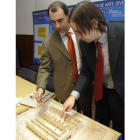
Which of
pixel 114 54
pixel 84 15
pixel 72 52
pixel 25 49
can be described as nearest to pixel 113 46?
pixel 114 54

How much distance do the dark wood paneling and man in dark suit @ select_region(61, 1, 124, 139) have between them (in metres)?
3.11

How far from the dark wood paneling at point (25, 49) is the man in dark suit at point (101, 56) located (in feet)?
10.2

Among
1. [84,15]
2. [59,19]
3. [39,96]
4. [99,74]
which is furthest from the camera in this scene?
[59,19]

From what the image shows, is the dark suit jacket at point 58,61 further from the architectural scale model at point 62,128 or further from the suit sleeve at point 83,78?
the architectural scale model at point 62,128

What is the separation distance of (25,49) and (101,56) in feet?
11.7

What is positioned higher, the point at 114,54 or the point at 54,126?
the point at 114,54

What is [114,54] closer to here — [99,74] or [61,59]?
[99,74]

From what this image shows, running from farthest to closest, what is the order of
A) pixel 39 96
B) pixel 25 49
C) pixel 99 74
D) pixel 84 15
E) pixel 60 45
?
pixel 25 49, pixel 60 45, pixel 39 96, pixel 99 74, pixel 84 15

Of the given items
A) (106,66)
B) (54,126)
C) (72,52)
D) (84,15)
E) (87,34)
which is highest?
(84,15)

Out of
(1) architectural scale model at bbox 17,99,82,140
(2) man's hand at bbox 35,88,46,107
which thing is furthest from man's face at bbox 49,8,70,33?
(1) architectural scale model at bbox 17,99,82,140

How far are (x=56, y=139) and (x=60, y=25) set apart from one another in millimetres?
1035

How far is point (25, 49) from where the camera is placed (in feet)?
14.2

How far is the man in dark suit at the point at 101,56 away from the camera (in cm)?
98
